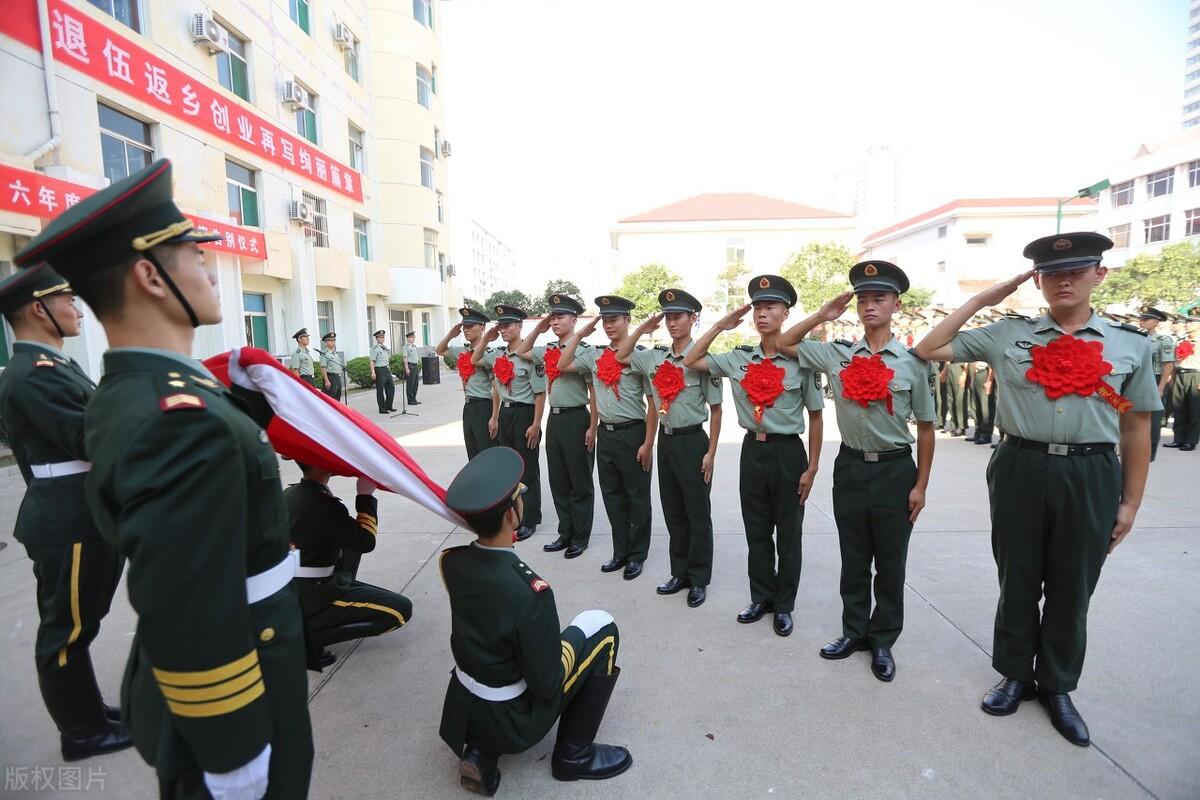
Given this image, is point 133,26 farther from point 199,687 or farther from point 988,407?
point 988,407

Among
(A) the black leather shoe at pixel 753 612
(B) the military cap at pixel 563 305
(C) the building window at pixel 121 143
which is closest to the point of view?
(A) the black leather shoe at pixel 753 612

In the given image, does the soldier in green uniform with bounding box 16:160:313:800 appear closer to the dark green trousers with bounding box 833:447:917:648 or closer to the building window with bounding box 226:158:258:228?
the dark green trousers with bounding box 833:447:917:648

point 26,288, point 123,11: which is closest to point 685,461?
point 26,288

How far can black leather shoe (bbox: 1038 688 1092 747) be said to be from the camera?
8.53 feet

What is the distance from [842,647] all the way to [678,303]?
7.72 ft

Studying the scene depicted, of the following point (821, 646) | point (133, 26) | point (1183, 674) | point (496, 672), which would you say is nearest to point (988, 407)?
point (1183, 674)

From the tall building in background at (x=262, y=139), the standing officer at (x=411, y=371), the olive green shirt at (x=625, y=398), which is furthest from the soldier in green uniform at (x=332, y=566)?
the standing officer at (x=411, y=371)

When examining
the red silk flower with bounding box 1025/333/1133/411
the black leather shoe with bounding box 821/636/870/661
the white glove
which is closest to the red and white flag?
the white glove

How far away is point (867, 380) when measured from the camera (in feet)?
10.4

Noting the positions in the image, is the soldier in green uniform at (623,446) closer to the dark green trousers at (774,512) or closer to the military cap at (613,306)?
the military cap at (613,306)

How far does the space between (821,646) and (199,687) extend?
10.3ft

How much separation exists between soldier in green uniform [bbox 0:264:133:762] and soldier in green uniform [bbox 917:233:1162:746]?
12.7 feet

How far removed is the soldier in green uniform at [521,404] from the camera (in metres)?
5.61

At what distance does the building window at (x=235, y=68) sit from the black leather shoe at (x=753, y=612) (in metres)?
16.0
